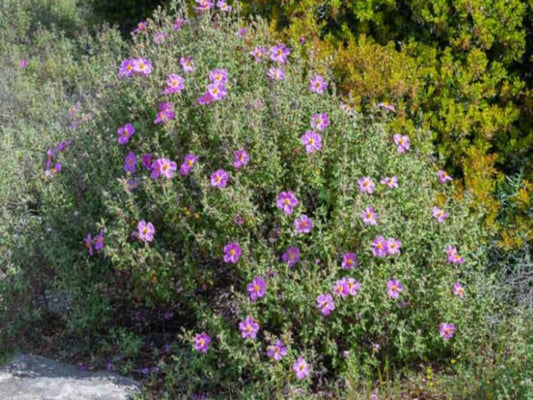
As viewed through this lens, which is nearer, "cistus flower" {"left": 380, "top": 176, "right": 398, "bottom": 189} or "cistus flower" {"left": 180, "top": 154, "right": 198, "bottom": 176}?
"cistus flower" {"left": 180, "top": 154, "right": 198, "bottom": 176}

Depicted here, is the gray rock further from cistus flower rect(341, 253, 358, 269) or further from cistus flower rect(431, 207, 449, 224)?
cistus flower rect(431, 207, 449, 224)

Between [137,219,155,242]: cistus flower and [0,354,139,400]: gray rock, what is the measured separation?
2.32ft

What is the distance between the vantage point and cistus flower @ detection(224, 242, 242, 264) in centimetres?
334

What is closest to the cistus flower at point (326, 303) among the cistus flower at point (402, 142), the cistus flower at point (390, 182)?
the cistus flower at point (390, 182)

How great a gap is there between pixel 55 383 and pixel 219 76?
60.7 inches

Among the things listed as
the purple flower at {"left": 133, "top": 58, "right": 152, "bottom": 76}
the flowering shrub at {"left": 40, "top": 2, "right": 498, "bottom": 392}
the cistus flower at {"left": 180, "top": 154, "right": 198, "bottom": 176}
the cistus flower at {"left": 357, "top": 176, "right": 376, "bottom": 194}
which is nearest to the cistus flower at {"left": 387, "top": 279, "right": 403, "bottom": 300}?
the flowering shrub at {"left": 40, "top": 2, "right": 498, "bottom": 392}

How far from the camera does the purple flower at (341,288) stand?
10.8ft

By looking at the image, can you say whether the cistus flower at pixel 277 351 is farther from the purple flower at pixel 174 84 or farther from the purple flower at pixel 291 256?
the purple flower at pixel 174 84

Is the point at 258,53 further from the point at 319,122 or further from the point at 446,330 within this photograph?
the point at 446,330

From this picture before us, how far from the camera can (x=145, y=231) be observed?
3.43 meters

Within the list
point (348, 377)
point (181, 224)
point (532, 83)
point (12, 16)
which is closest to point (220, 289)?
point (181, 224)

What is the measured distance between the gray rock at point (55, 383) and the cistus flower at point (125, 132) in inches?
42.7

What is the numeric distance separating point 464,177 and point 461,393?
1.38m

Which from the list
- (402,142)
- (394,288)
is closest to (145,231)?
(394,288)
